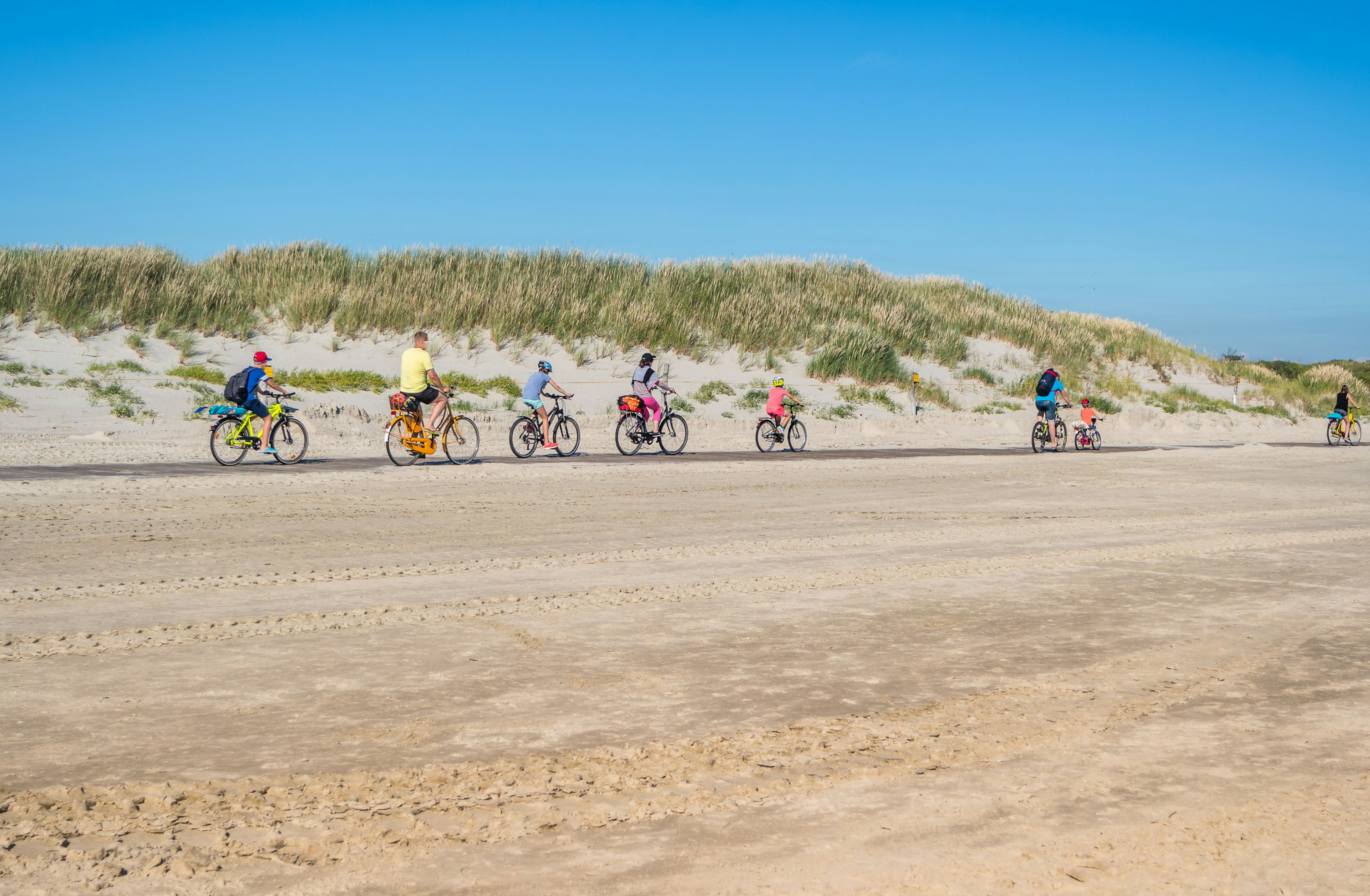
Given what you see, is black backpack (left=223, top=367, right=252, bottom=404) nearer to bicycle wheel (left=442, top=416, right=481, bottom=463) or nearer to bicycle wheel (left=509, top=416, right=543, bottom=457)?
bicycle wheel (left=442, top=416, right=481, bottom=463)

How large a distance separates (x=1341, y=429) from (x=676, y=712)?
100 feet

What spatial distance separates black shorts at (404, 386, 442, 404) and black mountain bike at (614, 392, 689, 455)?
397 centimetres

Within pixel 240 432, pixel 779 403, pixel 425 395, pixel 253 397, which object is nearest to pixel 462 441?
pixel 425 395

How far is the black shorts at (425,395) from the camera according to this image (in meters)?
18.2

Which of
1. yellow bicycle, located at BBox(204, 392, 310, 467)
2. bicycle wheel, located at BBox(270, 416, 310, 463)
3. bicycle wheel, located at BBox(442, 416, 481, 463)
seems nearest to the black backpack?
yellow bicycle, located at BBox(204, 392, 310, 467)

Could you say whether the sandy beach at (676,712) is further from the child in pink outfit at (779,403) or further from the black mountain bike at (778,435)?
the black mountain bike at (778,435)

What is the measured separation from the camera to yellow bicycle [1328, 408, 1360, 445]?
29.5 m

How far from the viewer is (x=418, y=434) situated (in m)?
A: 18.0

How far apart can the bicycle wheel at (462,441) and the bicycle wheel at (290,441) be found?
7.54 ft

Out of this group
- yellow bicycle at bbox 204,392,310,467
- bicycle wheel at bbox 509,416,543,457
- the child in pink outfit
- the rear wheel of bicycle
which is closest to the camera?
yellow bicycle at bbox 204,392,310,467

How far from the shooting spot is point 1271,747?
15.0 ft

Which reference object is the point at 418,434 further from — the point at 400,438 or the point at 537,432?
the point at 537,432

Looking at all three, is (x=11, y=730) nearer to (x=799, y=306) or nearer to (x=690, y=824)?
(x=690, y=824)

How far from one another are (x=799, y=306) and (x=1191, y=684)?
33351 mm
